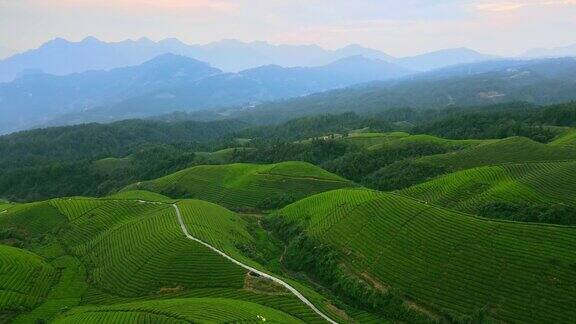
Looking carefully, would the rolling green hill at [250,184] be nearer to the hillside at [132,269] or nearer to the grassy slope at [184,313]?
the hillside at [132,269]

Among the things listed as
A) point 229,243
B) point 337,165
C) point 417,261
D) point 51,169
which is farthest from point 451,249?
point 51,169

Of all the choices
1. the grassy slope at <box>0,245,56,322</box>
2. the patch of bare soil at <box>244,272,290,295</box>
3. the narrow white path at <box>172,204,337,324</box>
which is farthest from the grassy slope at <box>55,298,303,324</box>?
the grassy slope at <box>0,245,56,322</box>

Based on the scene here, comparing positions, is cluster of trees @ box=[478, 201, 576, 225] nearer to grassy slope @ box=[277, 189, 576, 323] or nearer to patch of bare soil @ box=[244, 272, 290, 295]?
grassy slope @ box=[277, 189, 576, 323]

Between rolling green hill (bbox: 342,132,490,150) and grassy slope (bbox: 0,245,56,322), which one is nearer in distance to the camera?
grassy slope (bbox: 0,245,56,322)

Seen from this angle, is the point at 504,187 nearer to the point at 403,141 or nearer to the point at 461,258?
the point at 461,258

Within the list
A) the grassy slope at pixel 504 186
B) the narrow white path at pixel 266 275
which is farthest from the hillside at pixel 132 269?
the grassy slope at pixel 504 186

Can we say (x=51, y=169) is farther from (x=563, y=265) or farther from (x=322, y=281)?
(x=563, y=265)
